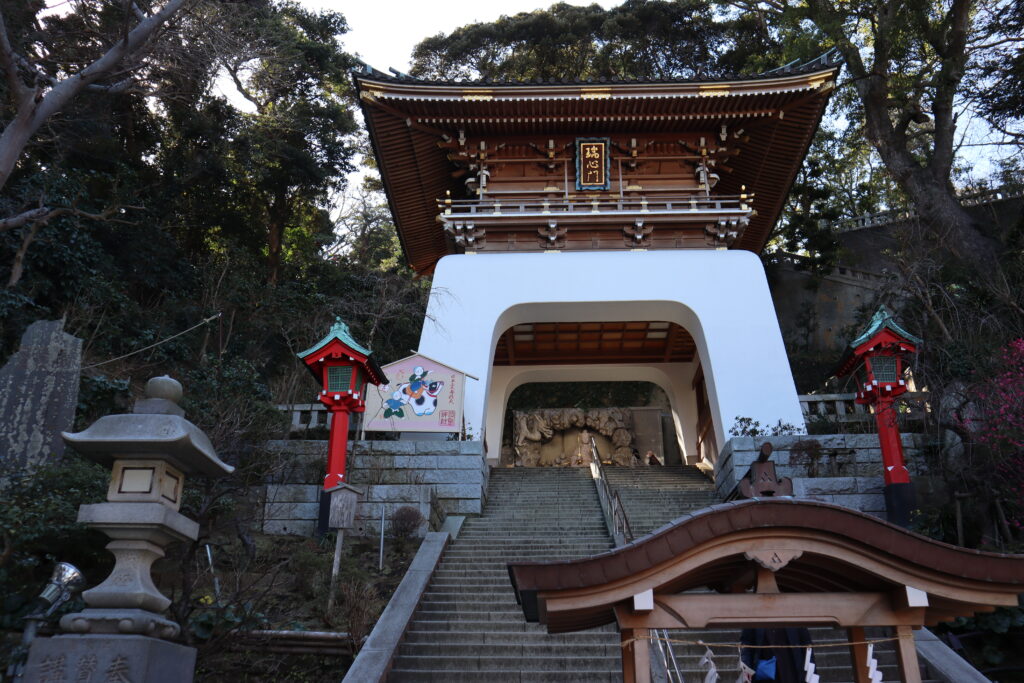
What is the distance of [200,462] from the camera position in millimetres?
6219

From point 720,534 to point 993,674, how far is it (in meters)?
5.65

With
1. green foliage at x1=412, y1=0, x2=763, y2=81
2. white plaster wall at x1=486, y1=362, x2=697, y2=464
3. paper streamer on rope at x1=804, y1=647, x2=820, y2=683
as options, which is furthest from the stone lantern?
green foliage at x1=412, y1=0, x2=763, y2=81

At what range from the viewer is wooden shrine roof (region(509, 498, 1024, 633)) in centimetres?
417

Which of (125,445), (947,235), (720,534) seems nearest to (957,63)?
(947,235)

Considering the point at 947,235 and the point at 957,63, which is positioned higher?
the point at 957,63

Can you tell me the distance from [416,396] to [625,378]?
9.19 m

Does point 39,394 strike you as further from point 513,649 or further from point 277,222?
point 277,222

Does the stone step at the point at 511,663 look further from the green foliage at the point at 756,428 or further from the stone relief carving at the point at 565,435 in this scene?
the stone relief carving at the point at 565,435

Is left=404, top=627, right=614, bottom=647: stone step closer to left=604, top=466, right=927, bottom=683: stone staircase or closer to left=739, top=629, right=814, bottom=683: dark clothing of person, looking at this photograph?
left=604, top=466, right=927, bottom=683: stone staircase

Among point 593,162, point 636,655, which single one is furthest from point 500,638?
point 593,162

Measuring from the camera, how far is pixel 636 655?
168 inches

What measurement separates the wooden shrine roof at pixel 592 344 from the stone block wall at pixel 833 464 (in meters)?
6.56

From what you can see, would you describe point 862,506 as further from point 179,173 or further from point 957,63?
point 179,173

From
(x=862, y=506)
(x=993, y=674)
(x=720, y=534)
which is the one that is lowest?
(x=993, y=674)
